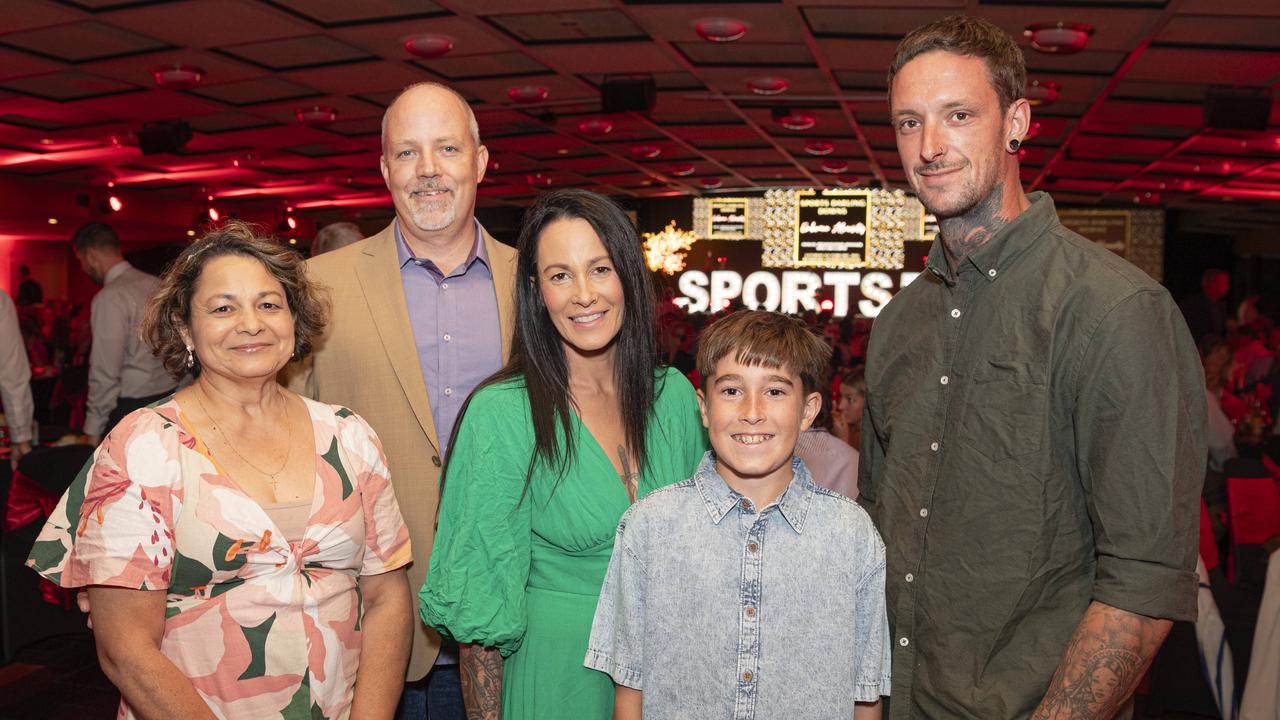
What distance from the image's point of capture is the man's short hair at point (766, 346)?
5.61 feet

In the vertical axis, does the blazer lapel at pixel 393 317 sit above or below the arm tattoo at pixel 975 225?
below

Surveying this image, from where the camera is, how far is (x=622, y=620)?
1679mm

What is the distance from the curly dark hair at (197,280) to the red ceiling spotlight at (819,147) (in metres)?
9.46

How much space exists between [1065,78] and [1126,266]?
22.5 feet

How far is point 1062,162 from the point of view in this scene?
11.7m

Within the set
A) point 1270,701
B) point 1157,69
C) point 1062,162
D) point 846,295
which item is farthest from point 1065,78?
point 846,295

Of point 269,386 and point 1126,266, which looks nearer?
point 1126,266

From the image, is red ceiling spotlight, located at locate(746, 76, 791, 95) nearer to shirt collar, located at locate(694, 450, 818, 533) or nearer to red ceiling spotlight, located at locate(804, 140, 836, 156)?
red ceiling spotlight, located at locate(804, 140, 836, 156)

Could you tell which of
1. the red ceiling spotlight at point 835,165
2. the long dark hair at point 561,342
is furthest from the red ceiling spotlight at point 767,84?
the long dark hair at point 561,342

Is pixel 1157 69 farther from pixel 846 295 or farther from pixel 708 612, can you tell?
pixel 846 295

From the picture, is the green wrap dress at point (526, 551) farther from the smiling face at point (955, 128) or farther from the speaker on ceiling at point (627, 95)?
the speaker on ceiling at point (627, 95)

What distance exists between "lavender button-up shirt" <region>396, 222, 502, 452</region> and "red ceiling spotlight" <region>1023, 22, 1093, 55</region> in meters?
4.65

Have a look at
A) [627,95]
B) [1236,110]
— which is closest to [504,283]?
[627,95]

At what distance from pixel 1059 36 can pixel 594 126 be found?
472cm
